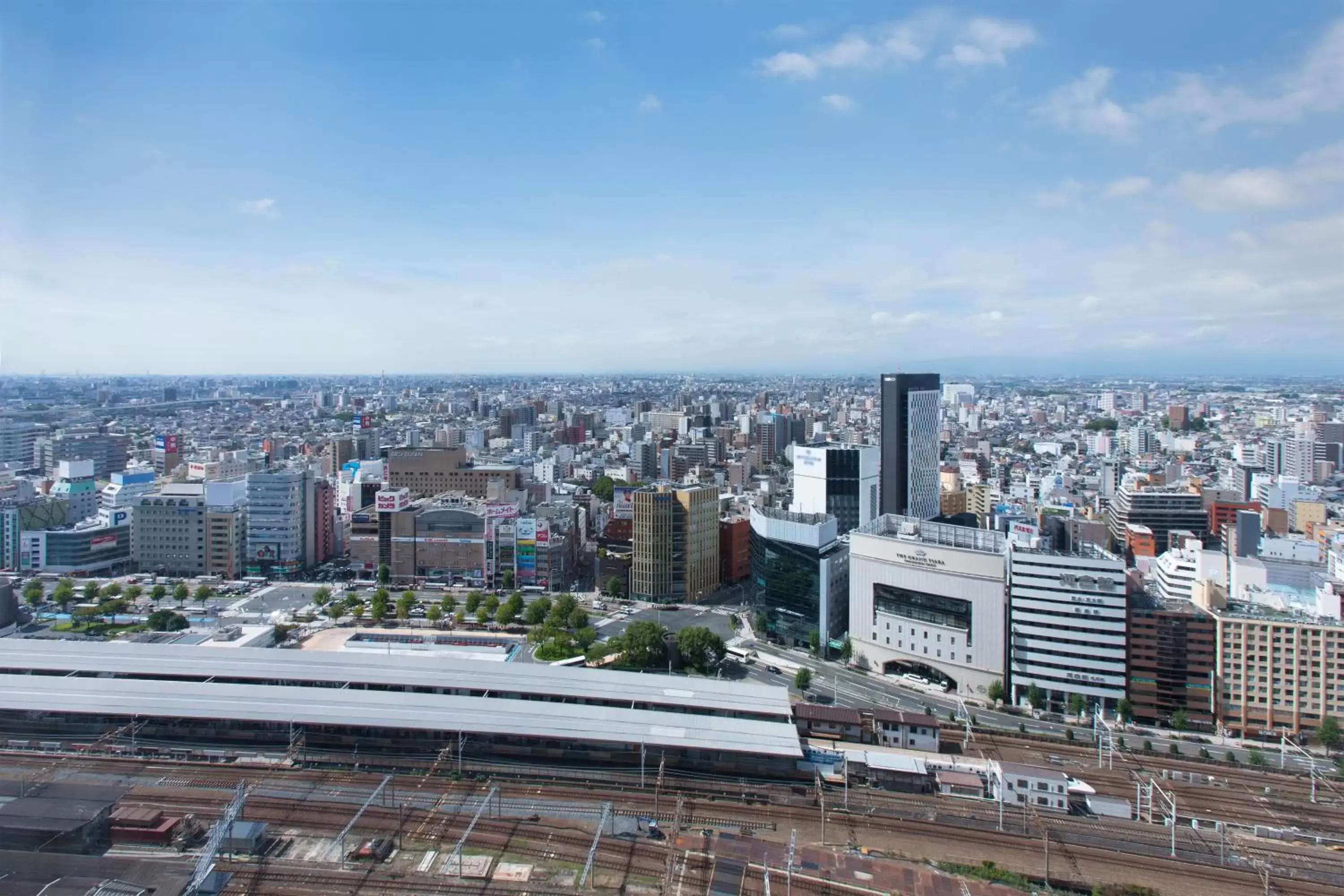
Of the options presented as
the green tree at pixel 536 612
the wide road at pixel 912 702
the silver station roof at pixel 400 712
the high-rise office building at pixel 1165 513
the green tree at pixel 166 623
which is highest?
the high-rise office building at pixel 1165 513

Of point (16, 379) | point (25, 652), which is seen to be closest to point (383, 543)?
point (25, 652)

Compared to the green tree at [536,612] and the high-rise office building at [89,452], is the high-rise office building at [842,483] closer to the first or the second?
the green tree at [536,612]

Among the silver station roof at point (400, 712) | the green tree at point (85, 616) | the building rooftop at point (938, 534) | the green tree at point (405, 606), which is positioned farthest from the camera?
the green tree at point (405, 606)

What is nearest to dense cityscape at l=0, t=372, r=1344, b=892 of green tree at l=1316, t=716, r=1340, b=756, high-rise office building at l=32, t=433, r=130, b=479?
green tree at l=1316, t=716, r=1340, b=756

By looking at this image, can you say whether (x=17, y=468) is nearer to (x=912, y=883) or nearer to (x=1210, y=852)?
(x=912, y=883)

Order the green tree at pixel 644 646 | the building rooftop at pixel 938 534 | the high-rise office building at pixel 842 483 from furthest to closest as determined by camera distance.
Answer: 1. the high-rise office building at pixel 842 483
2. the building rooftop at pixel 938 534
3. the green tree at pixel 644 646

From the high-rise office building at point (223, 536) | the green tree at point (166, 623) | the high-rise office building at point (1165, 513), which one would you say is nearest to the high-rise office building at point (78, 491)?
the high-rise office building at point (223, 536)
